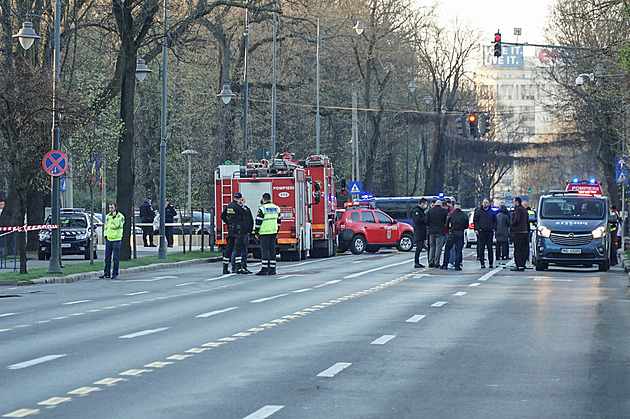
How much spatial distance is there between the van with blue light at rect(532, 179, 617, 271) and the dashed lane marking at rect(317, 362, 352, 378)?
18.6 metres

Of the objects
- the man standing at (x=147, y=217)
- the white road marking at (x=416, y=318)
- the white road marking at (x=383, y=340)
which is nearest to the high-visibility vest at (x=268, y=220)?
the white road marking at (x=416, y=318)

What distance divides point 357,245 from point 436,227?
14.4 metres

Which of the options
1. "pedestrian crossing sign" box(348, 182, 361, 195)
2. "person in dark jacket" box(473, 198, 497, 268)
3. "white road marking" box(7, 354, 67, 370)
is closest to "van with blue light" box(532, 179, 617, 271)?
"person in dark jacket" box(473, 198, 497, 268)

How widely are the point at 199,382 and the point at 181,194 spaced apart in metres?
50.8

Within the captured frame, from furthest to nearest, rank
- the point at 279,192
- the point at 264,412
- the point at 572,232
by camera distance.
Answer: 1. the point at 279,192
2. the point at 572,232
3. the point at 264,412

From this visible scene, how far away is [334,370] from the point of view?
1058cm

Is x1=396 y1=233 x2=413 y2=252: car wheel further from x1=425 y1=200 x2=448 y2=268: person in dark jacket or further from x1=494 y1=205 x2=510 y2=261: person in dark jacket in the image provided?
x1=425 y1=200 x2=448 y2=268: person in dark jacket

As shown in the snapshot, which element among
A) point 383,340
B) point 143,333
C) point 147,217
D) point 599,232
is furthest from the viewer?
point 147,217

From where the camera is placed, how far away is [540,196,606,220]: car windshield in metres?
29.5

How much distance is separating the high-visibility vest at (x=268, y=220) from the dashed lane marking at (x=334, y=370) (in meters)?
A: 16.0

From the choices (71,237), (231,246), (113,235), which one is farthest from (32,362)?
(71,237)

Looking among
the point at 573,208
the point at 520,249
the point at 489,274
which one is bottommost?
the point at 489,274

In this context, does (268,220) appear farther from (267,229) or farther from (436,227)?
(436,227)

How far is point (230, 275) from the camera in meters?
27.5
